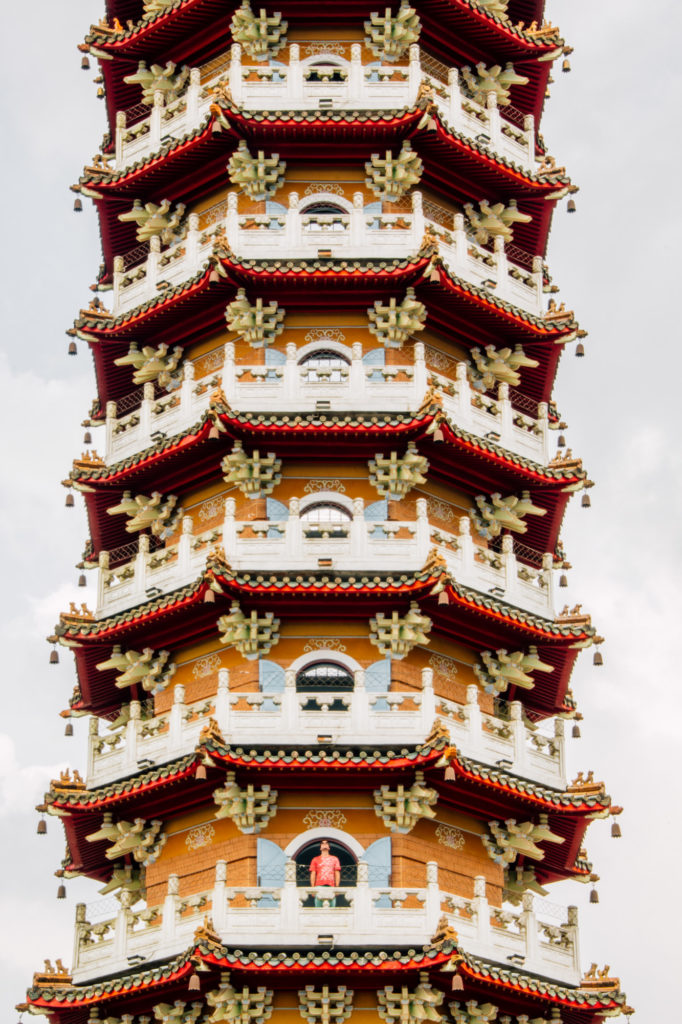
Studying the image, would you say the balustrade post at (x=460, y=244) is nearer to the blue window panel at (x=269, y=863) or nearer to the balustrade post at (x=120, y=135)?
the balustrade post at (x=120, y=135)

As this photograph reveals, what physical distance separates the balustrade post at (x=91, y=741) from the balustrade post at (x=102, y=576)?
7.25 feet

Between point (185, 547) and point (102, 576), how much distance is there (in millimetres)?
2709

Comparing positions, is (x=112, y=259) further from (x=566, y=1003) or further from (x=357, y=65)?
(x=566, y=1003)

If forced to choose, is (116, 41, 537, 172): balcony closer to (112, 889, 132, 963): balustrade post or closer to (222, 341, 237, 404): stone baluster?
(222, 341, 237, 404): stone baluster

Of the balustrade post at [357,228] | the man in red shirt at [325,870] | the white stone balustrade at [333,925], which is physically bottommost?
the white stone balustrade at [333,925]

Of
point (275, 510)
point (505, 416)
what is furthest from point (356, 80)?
point (275, 510)

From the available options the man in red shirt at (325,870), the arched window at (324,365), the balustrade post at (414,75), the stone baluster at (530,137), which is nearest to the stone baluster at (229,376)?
the arched window at (324,365)

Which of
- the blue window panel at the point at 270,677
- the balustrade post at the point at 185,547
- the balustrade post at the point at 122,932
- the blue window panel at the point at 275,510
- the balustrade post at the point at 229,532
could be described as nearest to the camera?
the balustrade post at the point at 122,932

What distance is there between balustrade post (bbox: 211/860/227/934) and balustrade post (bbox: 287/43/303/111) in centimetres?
1531

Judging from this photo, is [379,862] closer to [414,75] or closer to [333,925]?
[333,925]

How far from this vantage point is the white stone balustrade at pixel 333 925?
101ft

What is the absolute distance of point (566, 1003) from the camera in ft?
106

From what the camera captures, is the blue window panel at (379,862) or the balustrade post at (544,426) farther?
the balustrade post at (544,426)

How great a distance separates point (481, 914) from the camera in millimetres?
31859
